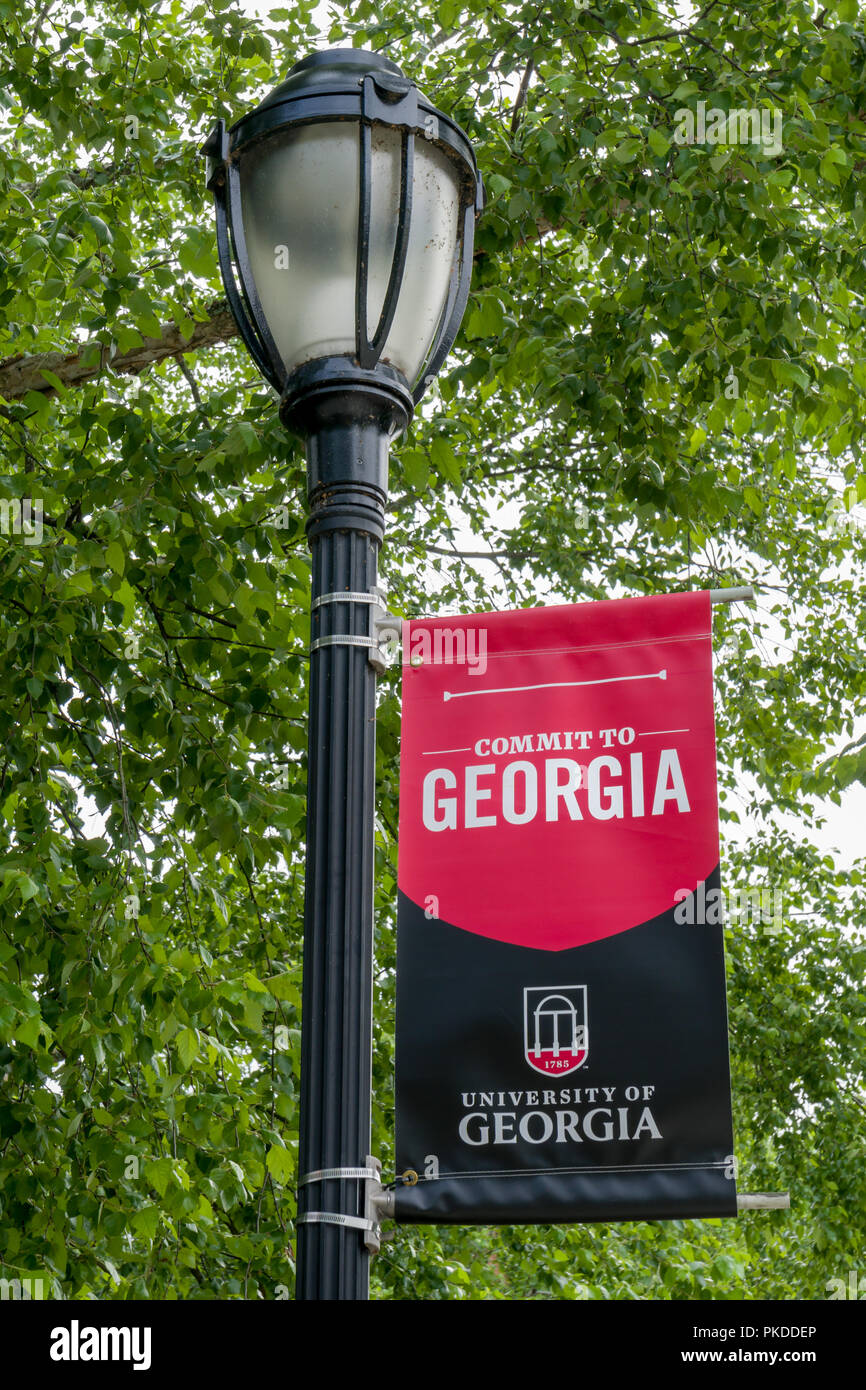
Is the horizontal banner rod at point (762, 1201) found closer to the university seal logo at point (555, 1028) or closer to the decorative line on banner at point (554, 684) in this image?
the university seal logo at point (555, 1028)

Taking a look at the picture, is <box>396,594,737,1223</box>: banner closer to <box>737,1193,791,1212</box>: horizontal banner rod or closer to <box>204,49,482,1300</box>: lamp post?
<box>737,1193,791,1212</box>: horizontal banner rod

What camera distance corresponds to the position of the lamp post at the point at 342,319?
8.38ft

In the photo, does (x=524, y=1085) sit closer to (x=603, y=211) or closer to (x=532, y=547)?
(x=603, y=211)

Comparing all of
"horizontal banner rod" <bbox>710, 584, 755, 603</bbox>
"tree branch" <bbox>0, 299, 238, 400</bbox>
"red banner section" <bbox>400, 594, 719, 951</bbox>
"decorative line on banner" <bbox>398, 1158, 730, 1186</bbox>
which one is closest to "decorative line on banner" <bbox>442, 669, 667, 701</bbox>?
"red banner section" <bbox>400, 594, 719, 951</bbox>

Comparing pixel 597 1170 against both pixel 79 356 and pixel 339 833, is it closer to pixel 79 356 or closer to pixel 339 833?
pixel 339 833

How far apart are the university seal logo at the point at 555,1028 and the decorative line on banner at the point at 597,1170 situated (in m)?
0.17

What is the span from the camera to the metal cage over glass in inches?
106

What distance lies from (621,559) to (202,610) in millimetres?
4729

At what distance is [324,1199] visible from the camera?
2.33 meters

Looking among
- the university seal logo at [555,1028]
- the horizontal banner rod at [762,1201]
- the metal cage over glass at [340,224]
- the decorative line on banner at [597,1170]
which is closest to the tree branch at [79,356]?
the metal cage over glass at [340,224]

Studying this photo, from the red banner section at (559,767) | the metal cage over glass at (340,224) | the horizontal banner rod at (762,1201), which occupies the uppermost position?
the metal cage over glass at (340,224)

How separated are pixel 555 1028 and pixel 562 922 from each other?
0.64ft

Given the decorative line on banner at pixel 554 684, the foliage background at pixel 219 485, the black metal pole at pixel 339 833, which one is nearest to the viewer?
the black metal pole at pixel 339 833

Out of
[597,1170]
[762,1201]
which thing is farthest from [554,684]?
[762,1201]
